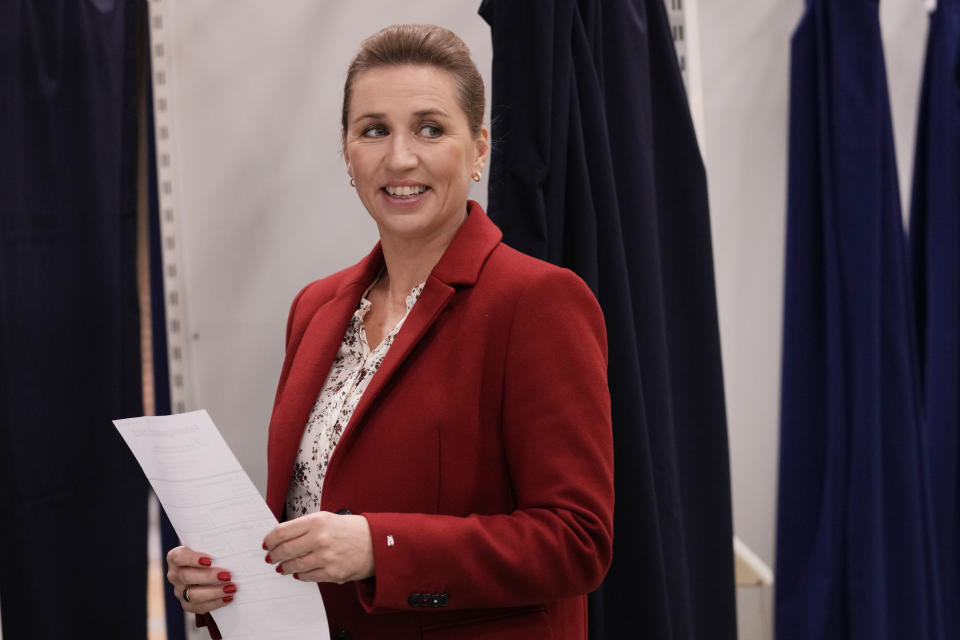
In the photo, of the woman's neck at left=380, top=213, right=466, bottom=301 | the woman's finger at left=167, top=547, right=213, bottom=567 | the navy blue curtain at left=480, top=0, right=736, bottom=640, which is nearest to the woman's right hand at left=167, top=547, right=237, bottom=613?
the woman's finger at left=167, top=547, right=213, bottom=567

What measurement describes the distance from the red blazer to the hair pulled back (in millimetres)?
219

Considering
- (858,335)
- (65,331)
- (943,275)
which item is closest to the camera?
(65,331)

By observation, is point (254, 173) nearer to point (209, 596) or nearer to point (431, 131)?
point (431, 131)

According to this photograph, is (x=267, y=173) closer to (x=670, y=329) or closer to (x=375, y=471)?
(x=670, y=329)

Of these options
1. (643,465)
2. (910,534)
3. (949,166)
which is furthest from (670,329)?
(949,166)

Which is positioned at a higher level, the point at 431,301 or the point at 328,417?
the point at 431,301

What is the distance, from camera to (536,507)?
1.05 meters

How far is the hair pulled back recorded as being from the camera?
117 cm

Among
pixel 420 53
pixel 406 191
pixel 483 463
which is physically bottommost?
Answer: pixel 483 463

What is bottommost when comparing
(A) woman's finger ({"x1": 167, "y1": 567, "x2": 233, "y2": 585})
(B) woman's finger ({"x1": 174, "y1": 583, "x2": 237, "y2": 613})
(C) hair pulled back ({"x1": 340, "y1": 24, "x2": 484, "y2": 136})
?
(B) woman's finger ({"x1": 174, "y1": 583, "x2": 237, "y2": 613})

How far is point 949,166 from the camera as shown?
2.43 m

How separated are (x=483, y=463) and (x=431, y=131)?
1.38 ft

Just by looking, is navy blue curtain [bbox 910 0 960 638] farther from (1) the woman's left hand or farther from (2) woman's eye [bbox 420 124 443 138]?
(1) the woman's left hand

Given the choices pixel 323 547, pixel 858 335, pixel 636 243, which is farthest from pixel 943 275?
pixel 323 547
